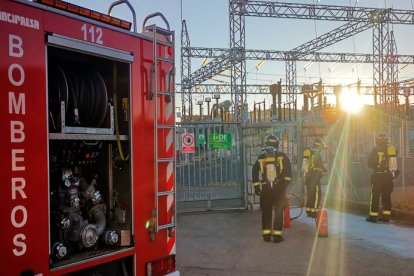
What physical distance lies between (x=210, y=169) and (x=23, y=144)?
8808 mm

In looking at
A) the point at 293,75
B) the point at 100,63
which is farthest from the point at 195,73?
the point at 100,63

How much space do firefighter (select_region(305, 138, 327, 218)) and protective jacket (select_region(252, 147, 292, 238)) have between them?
1.94m

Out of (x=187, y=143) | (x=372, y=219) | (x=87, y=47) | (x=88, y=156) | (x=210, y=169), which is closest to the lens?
(x=87, y=47)

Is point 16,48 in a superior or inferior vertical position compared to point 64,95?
superior

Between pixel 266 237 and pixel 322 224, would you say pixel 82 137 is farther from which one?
pixel 322 224

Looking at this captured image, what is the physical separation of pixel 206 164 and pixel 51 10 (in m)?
8.63

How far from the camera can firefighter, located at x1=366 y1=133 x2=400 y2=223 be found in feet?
32.8

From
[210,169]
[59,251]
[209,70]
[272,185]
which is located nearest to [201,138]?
[210,169]

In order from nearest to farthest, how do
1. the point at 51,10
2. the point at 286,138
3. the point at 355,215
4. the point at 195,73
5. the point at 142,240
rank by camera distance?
the point at 51,10 → the point at 142,240 → the point at 355,215 → the point at 286,138 → the point at 195,73

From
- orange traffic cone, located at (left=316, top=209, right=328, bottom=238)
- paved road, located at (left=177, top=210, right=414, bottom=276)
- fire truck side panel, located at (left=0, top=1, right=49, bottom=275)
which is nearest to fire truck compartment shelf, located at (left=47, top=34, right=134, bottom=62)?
fire truck side panel, located at (left=0, top=1, right=49, bottom=275)

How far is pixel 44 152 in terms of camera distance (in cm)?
292

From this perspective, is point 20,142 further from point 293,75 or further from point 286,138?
point 293,75

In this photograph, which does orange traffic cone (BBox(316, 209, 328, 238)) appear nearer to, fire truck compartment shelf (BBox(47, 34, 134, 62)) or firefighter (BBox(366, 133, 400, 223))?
firefighter (BBox(366, 133, 400, 223))

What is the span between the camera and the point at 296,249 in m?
7.92
